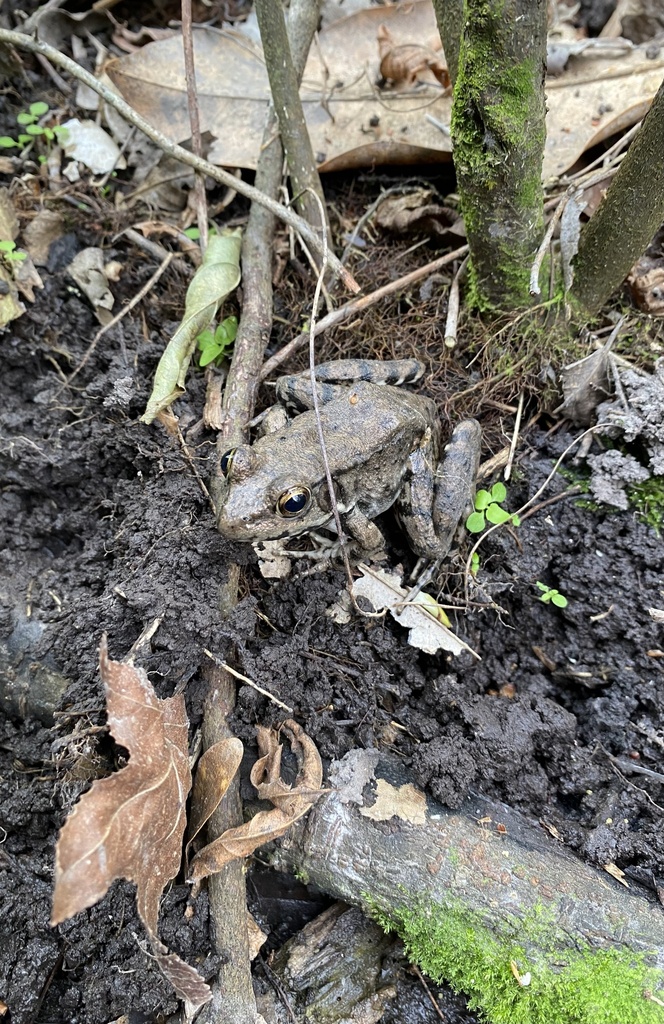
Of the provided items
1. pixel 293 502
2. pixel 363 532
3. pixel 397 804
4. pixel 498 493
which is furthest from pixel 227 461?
pixel 397 804

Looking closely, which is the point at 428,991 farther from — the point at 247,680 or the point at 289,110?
the point at 289,110

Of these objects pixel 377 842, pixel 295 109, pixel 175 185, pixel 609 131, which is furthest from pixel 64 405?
pixel 609 131

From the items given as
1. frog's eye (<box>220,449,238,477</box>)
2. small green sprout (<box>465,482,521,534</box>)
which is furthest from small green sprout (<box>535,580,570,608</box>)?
frog's eye (<box>220,449,238,477</box>)

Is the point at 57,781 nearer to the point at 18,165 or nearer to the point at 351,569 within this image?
the point at 351,569

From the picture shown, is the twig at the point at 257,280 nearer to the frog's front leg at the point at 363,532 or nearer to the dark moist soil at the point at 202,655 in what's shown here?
the dark moist soil at the point at 202,655

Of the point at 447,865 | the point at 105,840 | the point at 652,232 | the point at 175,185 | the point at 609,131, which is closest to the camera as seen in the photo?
the point at 105,840

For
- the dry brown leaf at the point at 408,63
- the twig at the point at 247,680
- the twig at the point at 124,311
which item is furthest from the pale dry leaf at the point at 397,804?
the dry brown leaf at the point at 408,63
